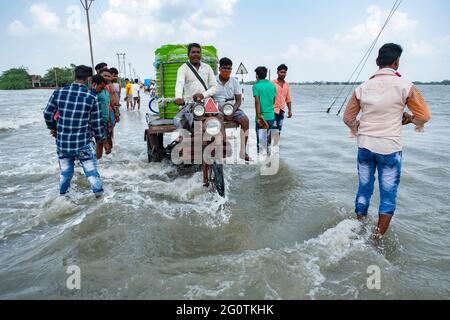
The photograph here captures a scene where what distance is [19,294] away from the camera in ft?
9.29

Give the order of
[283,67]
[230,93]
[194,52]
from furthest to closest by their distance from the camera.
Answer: [283,67] → [230,93] → [194,52]

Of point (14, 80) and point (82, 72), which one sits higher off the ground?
point (14, 80)

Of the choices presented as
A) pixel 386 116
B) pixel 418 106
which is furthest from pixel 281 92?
pixel 418 106

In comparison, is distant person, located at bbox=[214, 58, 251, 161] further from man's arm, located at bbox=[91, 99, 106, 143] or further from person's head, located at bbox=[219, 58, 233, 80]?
man's arm, located at bbox=[91, 99, 106, 143]

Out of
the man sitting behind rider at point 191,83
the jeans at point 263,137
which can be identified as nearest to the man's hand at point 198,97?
the man sitting behind rider at point 191,83

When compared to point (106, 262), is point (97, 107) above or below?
above

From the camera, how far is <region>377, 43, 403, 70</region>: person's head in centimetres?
340

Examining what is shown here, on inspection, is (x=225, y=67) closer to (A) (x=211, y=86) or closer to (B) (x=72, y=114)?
(A) (x=211, y=86)

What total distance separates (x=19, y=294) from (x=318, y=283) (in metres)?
2.66

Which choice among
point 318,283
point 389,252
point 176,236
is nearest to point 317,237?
point 389,252

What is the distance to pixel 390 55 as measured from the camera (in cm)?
340

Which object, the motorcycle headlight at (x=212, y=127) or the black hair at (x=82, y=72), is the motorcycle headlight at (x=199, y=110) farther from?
the black hair at (x=82, y=72)

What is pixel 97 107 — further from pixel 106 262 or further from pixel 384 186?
pixel 384 186

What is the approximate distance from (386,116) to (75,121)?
383 centimetres
